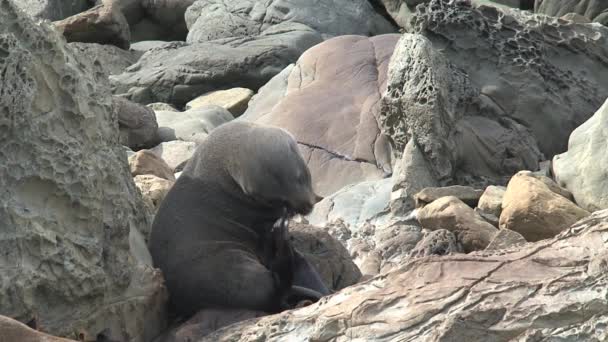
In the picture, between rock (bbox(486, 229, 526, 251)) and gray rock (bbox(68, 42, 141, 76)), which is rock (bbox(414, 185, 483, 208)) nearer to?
rock (bbox(486, 229, 526, 251))

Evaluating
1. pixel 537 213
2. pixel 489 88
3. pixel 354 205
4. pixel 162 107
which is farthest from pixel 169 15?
pixel 537 213

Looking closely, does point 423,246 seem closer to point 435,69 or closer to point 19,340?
point 435,69

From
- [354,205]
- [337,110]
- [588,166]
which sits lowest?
[337,110]

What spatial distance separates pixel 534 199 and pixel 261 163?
2.54 meters

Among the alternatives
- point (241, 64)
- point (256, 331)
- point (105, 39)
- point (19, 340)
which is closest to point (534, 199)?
point (256, 331)

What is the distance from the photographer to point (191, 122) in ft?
46.5

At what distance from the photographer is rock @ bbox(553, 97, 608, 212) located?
29.1 feet

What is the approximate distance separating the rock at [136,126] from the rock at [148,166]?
3073mm

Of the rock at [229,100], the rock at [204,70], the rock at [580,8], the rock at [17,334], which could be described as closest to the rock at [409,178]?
the rock at [17,334]

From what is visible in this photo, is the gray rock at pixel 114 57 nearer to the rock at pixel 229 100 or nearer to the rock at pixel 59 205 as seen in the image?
the rock at pixel 229 100

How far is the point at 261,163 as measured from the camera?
6695 mm

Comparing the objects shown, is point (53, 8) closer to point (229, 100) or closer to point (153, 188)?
point (229, 100)

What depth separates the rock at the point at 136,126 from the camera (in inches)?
518

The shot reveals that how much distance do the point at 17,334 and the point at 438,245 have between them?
4.06 m
